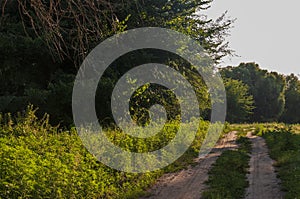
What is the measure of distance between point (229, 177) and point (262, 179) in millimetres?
993

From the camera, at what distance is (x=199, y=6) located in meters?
23.3

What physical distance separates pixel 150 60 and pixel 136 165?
28.9 ft

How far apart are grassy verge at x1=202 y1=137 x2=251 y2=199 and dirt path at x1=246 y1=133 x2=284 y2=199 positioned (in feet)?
0.67

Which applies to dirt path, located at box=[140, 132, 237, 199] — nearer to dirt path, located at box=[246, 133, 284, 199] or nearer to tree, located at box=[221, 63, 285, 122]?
dirt path, located at box=[246, 133, 284, 199]

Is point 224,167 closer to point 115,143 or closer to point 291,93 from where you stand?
point 115,143

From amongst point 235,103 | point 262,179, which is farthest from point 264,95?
point 262,179

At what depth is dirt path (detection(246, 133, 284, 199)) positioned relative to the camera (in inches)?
367

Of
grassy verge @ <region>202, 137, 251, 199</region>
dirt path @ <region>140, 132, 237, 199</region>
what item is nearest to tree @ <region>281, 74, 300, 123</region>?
grassy verge @ <region>202, 137, 251, 199</region>

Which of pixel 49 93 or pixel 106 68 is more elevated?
pixel 106 68

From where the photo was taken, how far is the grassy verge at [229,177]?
367 inches

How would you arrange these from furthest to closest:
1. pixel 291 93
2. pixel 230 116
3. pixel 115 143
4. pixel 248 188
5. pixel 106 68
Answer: pixel 291 93 < pixel 230 116 < pixel 106 68 < pixel 115 143 < pixel 248 188

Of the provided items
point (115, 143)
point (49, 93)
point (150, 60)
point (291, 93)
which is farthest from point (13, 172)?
point (291, 93)

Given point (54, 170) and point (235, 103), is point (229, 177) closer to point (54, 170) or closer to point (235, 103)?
point (54, 170)

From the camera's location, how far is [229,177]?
10930mm
